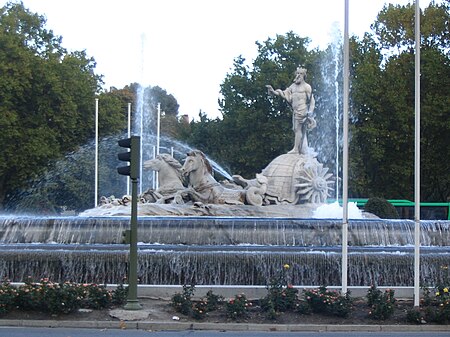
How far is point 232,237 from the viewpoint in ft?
82.6

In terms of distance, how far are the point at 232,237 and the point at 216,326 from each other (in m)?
9.78

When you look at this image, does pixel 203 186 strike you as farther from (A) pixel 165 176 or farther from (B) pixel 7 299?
(B) pixel 7 299

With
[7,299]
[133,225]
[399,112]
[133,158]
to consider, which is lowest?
[7,299]

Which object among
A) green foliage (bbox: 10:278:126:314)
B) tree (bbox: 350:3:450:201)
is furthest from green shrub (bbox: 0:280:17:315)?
tree (bbox: 350:3:450:201)

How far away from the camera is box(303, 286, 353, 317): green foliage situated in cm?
1602

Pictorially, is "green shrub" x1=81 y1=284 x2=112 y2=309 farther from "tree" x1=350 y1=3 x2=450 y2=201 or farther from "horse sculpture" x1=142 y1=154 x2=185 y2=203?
"tree" x1=350 y1=3 x2=450 y2=201

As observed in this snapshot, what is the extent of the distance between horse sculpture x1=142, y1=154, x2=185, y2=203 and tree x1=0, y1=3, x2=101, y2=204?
21.3 m

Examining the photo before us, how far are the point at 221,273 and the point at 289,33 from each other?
40999mm

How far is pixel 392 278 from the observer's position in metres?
21.0

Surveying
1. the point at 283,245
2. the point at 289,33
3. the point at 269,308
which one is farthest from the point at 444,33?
the point at 269,308

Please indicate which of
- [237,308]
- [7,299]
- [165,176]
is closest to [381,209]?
[165,176]

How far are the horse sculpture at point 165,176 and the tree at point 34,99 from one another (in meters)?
21.3

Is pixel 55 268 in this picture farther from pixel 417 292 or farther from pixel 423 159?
pixel 423 159

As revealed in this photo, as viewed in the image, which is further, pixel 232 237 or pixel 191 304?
pixel 232 237
